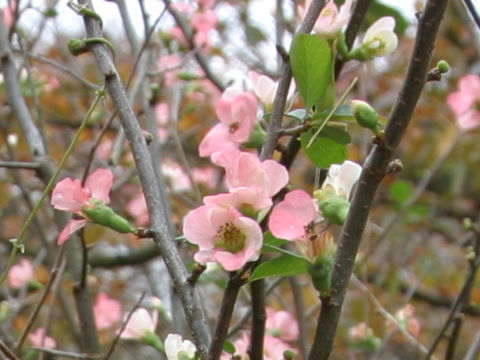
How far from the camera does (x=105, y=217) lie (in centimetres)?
70

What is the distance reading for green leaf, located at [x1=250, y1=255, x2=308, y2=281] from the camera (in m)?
0.63

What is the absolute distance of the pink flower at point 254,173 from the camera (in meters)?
0.59

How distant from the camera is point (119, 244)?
115 inches

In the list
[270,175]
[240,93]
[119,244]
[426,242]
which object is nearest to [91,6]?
[240,93]

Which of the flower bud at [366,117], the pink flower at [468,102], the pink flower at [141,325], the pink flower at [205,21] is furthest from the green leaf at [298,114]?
the pink flower at [205,21]

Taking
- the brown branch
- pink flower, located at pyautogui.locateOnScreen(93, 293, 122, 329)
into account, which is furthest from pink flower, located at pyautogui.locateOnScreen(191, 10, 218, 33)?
the brown branch

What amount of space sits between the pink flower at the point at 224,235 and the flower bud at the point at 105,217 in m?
0.11

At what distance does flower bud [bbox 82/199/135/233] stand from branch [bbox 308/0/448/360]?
0.19 metres

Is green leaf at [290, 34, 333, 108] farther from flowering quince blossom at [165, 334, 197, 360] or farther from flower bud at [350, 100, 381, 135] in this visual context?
flowering quince blossom at [165, 334, 197, 360]

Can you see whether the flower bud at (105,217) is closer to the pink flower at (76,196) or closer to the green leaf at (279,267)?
the pink flower at (76,196)

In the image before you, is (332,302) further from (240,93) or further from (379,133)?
(240,93)

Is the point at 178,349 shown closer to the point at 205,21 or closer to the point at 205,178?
the point at 205,21

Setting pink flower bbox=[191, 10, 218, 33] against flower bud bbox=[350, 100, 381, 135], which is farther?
pink flower bbox=[191, 10, 218, 33]

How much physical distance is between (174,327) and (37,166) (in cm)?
32
